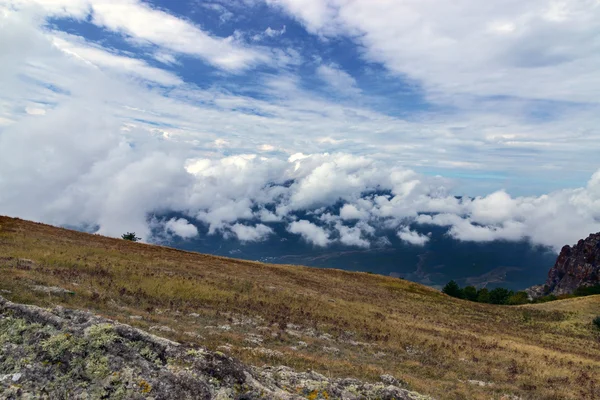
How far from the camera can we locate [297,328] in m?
26.6

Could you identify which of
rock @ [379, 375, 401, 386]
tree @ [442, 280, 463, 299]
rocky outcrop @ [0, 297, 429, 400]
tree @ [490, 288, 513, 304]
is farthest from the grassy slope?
tree @ [490, 288, 513, 304]

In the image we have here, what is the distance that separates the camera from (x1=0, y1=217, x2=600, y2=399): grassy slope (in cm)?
1812

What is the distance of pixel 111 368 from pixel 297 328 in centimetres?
2034

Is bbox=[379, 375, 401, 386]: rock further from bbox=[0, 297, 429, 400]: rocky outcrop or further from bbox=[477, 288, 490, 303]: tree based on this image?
bbox=[477, 288, 490, 303]: tree

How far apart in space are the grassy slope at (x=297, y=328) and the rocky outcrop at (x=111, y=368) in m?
6.42

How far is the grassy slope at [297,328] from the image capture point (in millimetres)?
18125

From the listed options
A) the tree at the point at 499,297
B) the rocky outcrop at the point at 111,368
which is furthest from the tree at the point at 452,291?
the rocky outcrop at the point at 111,368

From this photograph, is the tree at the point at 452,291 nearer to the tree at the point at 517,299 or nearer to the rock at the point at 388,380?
the tree at the point at 517,299

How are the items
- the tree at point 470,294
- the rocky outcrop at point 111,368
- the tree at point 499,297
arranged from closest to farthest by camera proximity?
the rocky outcrop at point 111,368
the tree at point 470,294
the tree at point 499,297

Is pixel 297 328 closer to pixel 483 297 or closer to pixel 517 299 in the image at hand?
pixel 483 297

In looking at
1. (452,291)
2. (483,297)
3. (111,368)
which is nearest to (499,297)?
(483,297)

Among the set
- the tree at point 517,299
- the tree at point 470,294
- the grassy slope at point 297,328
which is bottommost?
the tree at point 517,299

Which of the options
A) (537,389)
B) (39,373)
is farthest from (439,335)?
(39,373)

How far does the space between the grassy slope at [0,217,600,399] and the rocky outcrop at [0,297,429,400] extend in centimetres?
642
